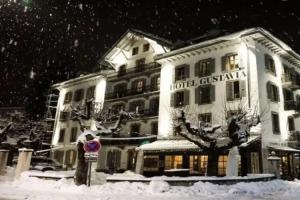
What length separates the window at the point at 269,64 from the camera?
2780 centimetres

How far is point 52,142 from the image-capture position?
42.6 meters

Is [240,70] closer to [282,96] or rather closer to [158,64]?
[282,96]

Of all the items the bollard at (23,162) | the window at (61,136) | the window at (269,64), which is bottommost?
the bollard at (23,162)

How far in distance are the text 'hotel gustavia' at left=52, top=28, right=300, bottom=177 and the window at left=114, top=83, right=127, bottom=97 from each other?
128mm

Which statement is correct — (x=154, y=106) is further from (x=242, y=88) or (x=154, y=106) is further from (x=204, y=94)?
(x=242, y=88)

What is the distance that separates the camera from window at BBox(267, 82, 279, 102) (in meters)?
26.7

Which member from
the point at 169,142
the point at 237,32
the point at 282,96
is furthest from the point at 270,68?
the point at 169,142

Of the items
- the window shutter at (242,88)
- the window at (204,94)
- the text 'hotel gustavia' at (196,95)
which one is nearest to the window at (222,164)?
the text 'hotel gustavia' at (196,95)

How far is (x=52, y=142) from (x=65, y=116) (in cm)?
429

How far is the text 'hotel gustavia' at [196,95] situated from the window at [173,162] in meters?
0.10

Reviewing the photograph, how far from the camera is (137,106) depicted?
35125mm

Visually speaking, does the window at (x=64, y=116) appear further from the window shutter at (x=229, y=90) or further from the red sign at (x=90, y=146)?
the red sign at (x=90, y=146)

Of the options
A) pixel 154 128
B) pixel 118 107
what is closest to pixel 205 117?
pixel 154 128

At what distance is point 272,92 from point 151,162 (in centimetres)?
1361
